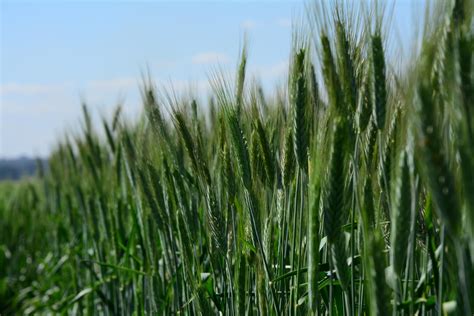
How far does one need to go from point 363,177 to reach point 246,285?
16.8 inches

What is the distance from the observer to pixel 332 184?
1318 mm

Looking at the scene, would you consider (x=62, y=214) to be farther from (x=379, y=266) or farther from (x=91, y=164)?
(x=379, y=266)

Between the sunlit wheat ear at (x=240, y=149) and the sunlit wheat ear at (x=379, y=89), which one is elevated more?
the sunlit wheat ear at (x=379, y=89)

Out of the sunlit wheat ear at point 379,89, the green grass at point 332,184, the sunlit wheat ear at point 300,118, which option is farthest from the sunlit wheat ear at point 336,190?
the sunlit wheat ear at point 300,118

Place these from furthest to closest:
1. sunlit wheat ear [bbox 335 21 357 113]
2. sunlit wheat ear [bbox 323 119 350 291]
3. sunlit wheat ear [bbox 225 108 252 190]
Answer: sunlit wheat ear [bbox 225 108 252 190]
sunlit wheat ear [bbox 335 21 357 113]
sunlit wheat ear [bbox 323 119 350 291]

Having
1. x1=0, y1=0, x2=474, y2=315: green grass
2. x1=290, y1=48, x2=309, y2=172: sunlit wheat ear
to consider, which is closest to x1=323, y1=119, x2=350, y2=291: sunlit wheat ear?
x1=0, y1=0, x2=474, y2=315: green grass

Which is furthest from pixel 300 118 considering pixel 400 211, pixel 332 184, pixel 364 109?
pixel 400 211

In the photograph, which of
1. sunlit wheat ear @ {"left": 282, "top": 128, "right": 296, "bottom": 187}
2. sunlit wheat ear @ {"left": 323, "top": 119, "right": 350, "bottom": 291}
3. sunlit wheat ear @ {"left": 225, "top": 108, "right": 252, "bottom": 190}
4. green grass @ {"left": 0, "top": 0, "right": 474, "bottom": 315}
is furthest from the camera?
sunlit wheat ear @ {"left": 282, "top": 128, "right": 296, "bottom": 187}

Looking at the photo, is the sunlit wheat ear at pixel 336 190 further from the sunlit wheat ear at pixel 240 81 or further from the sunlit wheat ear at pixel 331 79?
the sunlit wheat ear at pixel 240 81

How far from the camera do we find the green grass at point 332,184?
1111 mm

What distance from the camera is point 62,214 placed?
5258 mm

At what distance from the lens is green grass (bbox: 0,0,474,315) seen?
3.64 ft

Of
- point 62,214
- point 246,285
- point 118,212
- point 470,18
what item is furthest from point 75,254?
point 470,18

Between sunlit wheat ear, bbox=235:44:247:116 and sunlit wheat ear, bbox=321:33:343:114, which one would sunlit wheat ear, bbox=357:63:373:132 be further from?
sunlit wheat ear, bbox=235:44:247:116
